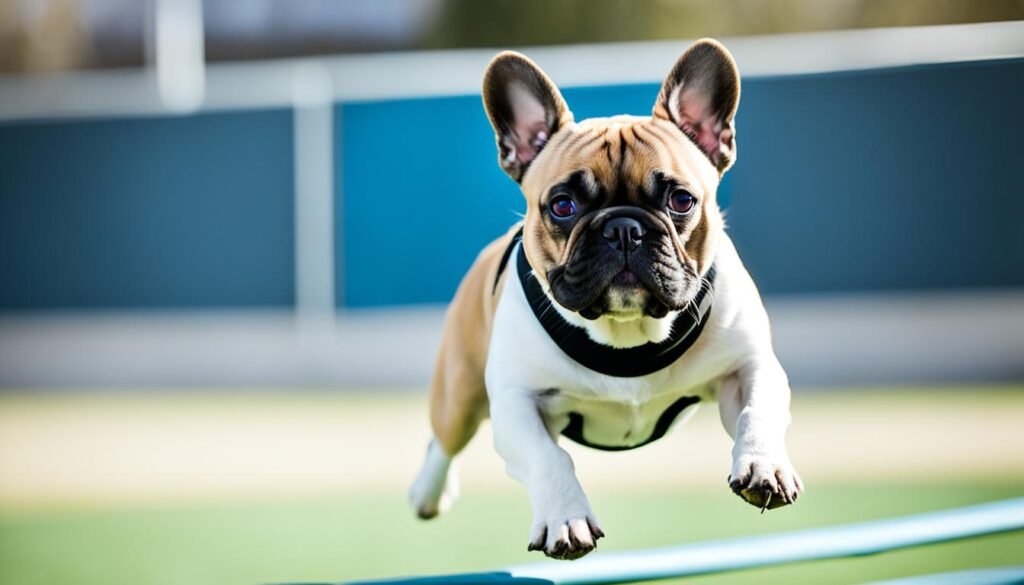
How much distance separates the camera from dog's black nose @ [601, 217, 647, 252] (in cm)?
316

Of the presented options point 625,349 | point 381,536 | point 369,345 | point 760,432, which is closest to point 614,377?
point 625,349

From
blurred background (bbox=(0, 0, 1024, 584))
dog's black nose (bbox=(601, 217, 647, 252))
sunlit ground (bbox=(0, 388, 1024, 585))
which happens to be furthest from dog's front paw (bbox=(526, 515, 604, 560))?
blurred background (bbox=(0, 0, 1024, 584))

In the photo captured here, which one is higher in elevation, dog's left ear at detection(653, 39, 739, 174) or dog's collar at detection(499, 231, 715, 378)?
dog's left ear at detection(653, 39, 739, 174)

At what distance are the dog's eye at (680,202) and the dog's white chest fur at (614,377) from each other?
291mm

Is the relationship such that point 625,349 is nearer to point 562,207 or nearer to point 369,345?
point 562,207

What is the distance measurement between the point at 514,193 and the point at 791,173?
2704 mm

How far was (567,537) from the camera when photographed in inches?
117

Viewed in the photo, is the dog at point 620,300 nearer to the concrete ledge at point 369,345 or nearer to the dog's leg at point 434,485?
the dog's leg at point 434,485

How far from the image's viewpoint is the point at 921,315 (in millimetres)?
12500

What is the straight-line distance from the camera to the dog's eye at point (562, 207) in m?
3.32

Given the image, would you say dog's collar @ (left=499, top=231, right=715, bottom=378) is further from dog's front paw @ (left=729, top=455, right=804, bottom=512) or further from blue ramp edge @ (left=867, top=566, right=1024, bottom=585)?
blue ramp edge @ (left=867, top=566, right=1024, bottom=585)

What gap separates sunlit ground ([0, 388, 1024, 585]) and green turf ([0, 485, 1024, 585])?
0.06 ft

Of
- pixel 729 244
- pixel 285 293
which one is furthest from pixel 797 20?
pixel 729 244

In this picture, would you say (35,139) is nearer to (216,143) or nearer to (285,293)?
(216,143)
